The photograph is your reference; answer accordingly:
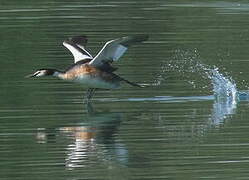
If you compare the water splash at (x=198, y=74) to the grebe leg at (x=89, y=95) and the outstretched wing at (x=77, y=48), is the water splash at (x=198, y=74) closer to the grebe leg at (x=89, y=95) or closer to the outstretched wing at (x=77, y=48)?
the outstretched wing at (x=77, y=48)

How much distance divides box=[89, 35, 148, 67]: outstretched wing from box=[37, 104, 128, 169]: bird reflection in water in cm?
99

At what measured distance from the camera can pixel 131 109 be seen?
55.4ft

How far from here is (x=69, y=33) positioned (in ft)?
88.1

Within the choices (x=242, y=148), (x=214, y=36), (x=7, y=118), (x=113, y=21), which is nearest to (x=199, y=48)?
(x=214, y=36)

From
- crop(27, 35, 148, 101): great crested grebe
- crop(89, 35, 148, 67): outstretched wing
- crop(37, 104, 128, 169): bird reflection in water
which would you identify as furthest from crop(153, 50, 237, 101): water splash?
crop(37, 104, 128, 169): bird reflection in water

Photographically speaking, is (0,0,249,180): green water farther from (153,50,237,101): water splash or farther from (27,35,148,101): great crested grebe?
(27,35,148,101): great crested grebe

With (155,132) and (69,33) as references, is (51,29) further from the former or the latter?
(155,132)

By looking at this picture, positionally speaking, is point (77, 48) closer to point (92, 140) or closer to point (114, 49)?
point (114, 49)

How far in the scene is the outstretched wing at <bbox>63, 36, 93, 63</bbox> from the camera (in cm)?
1892

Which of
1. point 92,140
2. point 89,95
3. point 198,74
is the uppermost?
point 198,74

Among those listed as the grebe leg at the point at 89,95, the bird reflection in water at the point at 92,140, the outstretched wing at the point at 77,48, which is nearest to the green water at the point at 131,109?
the bird reflection in water at the point at 92,140

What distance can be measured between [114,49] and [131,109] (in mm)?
1223

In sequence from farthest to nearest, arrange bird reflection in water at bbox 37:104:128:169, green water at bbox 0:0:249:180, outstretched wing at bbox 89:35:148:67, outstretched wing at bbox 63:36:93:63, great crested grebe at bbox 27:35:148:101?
outstretched wing at bbox 63:36:93:63
great crested grebe at bbox 27:35:148:101
outstretched wing at bbox 89:35:148:67
bird reflection in water at bbox 37:104:128:169
green water at bbox 0:0:249:180

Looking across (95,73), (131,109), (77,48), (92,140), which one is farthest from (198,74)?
(92,140)
